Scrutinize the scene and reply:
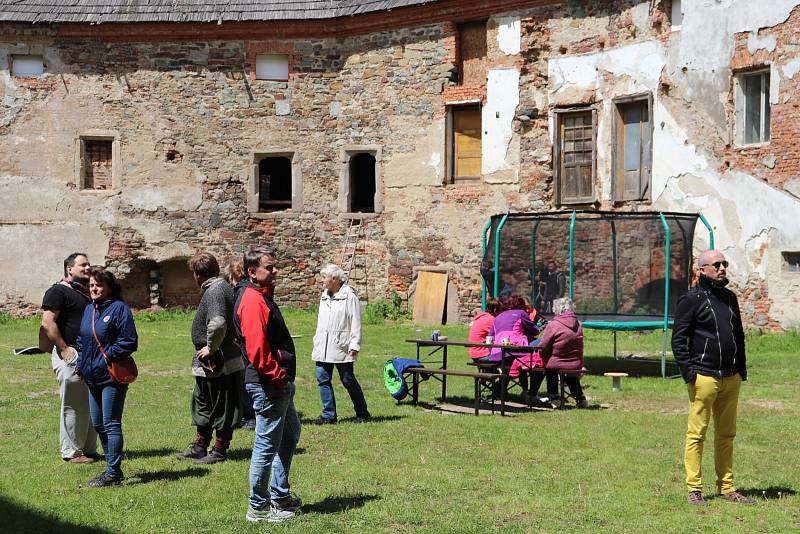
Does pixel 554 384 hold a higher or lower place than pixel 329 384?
lower

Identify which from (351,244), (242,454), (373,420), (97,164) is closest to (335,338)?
(373,420)

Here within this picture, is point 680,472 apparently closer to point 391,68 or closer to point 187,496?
point 187,496

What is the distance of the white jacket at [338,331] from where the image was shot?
1035 centimetres

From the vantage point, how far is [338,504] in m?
7.18

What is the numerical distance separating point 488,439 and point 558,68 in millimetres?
13097

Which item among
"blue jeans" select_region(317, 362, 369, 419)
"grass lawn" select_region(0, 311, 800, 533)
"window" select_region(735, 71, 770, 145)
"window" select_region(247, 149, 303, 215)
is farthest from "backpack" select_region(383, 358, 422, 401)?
"window" select_region(247, 149, 303, 215)

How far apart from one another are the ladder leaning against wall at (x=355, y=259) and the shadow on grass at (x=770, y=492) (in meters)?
16.5

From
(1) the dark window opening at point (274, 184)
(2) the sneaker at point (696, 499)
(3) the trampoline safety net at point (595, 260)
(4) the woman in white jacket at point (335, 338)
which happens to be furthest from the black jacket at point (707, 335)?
(1) the dark window opening at point (274, 184)

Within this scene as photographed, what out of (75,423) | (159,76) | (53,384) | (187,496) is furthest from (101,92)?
(187,496)

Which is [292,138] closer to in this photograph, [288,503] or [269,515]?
[288,503]

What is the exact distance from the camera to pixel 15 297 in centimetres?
2425

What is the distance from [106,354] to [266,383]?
1655mm

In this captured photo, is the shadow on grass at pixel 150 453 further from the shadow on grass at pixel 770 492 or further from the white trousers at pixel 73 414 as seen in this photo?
the shadow on grass at pixel 770 492

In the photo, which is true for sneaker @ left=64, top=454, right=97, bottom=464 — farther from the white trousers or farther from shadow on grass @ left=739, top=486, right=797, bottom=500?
shadow on grass @ left=739, top=486, right=797, bottom=500
